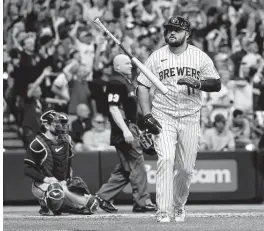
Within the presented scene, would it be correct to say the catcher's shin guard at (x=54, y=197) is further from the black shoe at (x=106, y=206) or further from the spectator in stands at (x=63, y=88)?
the spectator in stands at (x=63, y=88)

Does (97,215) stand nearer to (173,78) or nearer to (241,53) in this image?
(173,78)

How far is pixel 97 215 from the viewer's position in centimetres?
1230

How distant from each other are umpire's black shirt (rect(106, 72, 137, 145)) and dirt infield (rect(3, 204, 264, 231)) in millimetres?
1065

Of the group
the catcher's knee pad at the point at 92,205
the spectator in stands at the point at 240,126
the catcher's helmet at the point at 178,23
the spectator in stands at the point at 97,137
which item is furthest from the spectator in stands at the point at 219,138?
the catcher's helmet at the point at 178,23

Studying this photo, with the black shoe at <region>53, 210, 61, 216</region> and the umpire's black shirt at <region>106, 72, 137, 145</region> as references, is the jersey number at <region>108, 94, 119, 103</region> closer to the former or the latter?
the umpire's black shirt at <region>106, 72, 137, 145</region>

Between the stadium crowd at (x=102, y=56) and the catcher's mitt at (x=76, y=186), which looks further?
the stadium crowd at (x=102, y=56)

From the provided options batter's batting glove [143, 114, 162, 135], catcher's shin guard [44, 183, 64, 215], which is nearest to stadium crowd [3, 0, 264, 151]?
catcher's shin guard [44, 183, 64, 215]

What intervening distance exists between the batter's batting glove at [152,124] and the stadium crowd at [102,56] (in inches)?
213

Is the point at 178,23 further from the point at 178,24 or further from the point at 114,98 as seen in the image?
the point at 114,98

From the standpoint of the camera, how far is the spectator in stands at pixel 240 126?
1656 cm

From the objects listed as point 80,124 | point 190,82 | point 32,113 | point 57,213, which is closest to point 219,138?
point 80,124

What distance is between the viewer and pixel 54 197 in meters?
12.0

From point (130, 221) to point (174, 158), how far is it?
1.10 m

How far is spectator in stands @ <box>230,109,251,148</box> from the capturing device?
54.3 feet
